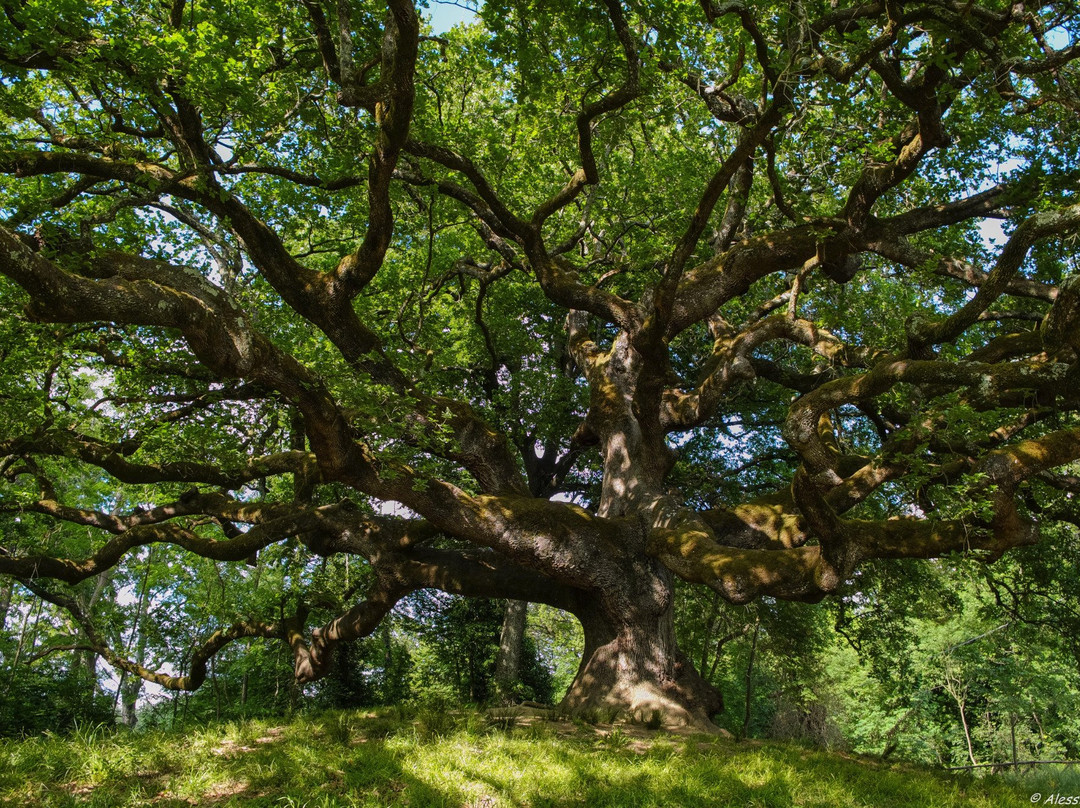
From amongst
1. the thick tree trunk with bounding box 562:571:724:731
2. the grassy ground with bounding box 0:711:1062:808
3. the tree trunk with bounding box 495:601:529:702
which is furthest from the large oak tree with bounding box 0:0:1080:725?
the tree trunk with bounding box 495:601:529:702

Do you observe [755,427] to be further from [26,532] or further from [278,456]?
[26,532]

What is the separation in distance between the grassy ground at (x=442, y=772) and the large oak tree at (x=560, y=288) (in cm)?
174

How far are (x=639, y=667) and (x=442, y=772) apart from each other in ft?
12.8

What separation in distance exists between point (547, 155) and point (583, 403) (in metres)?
4.95

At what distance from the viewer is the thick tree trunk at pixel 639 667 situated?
7996 mm

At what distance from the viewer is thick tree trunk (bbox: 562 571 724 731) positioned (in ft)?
26.2

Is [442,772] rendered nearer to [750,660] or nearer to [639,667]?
[639,667]

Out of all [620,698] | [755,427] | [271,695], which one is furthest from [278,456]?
[755,427]

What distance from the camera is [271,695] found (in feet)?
50.6

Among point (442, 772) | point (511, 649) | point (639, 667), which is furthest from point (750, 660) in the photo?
point (442, 772)

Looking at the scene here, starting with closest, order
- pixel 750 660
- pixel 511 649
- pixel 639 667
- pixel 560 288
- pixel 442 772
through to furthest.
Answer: pixel 442 772 → pixel 639 667 → pixel 560 288 → pixel 750 660 → pixel 511 649

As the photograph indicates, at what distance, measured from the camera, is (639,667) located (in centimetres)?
831

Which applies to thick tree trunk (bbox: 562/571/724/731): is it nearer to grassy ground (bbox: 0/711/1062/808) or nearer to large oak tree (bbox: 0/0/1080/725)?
large oak tree (bbox: 0/0/1080/725)

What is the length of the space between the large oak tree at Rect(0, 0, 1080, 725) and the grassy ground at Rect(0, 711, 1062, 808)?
1.74 m
